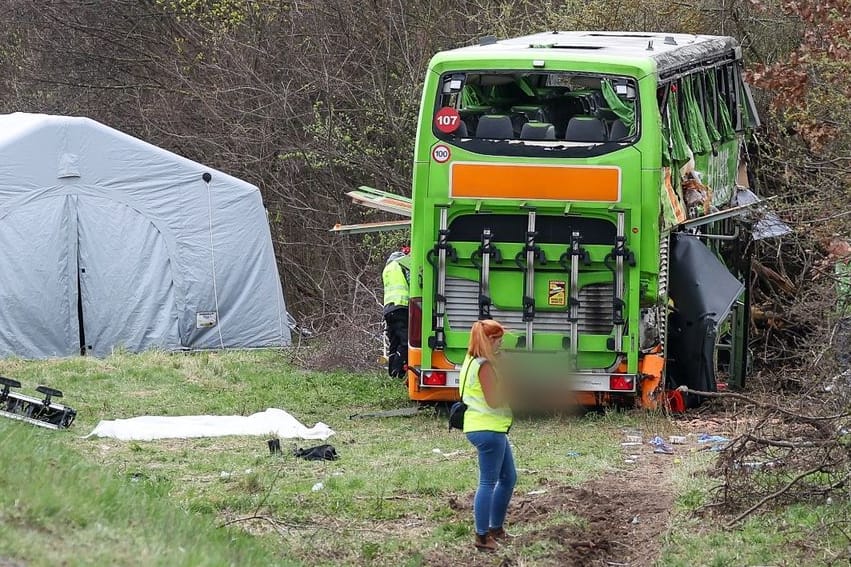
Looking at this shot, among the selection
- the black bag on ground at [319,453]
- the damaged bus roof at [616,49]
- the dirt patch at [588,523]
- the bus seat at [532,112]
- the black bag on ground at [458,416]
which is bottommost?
the dirt patch at [588,523]

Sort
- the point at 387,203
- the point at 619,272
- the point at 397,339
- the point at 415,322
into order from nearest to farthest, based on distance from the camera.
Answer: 1. the point at 619,272
2. the point at 415,322
3. the point at 397,339
4. the point at 387,203

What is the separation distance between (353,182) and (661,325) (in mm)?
12668

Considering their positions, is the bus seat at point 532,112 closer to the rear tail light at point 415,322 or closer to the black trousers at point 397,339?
the black trousers at point 397,339

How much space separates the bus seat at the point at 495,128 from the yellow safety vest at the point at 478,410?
16.5 feet

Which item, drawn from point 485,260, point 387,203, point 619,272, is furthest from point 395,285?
point 619,272

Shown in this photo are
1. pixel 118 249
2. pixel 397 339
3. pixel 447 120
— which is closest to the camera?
pixel 447 120

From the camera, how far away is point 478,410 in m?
8.65

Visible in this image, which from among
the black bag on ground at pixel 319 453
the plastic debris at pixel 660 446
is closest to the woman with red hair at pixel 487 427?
the black bag on ground at pixel 319 453

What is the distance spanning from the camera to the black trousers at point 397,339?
14969 mm

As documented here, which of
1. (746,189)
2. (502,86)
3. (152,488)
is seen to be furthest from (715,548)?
(746,189)

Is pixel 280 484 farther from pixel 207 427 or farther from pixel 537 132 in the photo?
pixel 537 132

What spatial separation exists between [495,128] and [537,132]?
0.39 metres

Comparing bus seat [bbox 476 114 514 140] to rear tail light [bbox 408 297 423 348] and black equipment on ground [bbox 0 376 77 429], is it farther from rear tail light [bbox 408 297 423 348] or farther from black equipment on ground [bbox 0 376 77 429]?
black equipment on ground [bbox 0 376 77 429]

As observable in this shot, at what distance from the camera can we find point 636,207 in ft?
43.1
